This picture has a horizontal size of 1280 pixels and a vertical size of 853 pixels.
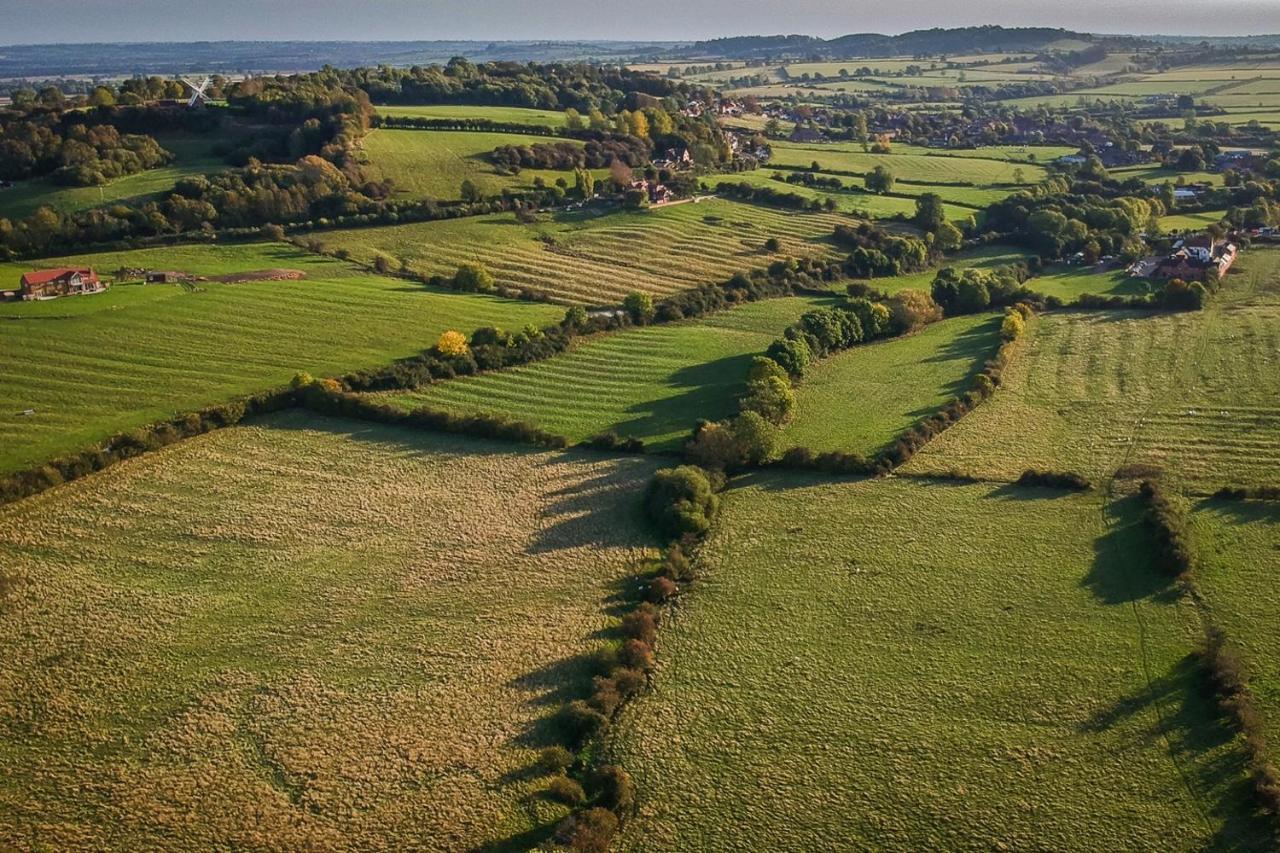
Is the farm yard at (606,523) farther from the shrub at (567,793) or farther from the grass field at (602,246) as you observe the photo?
the grass field at (602,246)

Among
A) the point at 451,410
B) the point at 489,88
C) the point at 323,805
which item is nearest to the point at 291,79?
the point at 489,88

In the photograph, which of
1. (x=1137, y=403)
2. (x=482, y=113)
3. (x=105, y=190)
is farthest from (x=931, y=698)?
(x=482, y=113)

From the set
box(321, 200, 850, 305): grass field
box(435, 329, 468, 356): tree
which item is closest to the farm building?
box(321, 200, 850, 305): grass field

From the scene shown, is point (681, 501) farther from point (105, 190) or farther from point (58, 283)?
point (105, 190)

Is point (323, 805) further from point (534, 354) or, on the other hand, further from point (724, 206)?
point (724, 206)

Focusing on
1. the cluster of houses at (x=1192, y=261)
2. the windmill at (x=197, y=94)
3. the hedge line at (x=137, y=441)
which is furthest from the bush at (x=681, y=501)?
the windmill at (x=197, y=94)
